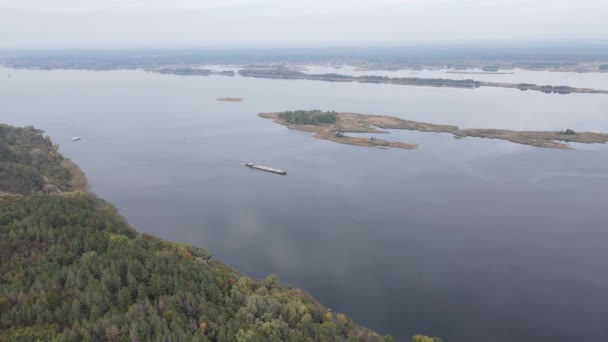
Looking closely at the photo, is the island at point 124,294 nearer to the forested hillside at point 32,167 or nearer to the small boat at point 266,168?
the forested hillside at point 32,167

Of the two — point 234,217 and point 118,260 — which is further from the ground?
point 118,260

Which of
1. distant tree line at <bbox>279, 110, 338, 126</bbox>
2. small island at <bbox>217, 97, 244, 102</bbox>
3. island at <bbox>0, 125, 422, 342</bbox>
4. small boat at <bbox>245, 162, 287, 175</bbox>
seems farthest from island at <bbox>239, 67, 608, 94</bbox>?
island at <bbox>0, 125, 422, 342</bbox>

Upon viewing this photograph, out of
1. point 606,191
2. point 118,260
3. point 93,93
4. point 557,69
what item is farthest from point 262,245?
point 557,69

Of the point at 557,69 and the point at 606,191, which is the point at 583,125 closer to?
the point at 606,191

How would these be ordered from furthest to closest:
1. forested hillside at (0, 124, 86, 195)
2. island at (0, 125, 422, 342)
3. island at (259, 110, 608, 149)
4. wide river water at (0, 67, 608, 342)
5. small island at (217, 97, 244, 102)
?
1. small island at (217, 97, 244, 102)
2. island at (259, 110, 608, 149)
3. forested hillside at (0, 124, 86, 195)
4. wide river water at (0, 67, 608, 342)
5. island at (0, 125, 422, 342)

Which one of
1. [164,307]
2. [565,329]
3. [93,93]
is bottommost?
[565,329]

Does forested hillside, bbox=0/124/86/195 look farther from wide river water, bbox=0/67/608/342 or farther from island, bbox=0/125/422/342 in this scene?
island, bbox=0/125/422/342
